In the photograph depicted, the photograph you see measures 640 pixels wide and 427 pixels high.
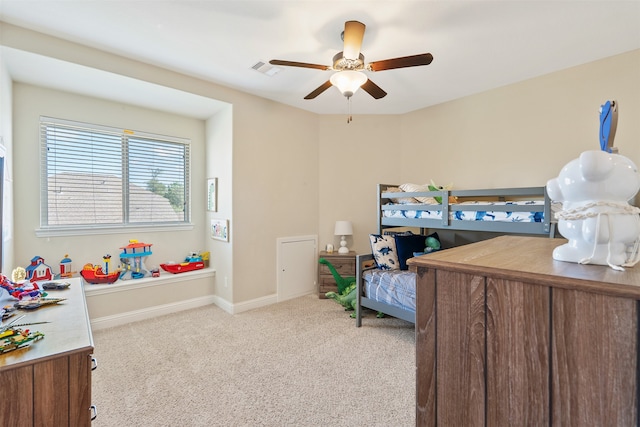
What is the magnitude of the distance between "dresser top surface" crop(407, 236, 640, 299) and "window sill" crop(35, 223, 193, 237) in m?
3.58

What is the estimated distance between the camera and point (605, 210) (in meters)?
0.61

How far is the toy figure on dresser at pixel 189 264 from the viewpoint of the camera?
3482 millimetres

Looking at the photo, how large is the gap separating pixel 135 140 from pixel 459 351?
154 inches

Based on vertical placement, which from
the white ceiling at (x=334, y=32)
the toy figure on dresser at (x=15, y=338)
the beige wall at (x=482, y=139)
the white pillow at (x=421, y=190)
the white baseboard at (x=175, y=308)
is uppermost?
the white ceiling at (x=334, y=32)

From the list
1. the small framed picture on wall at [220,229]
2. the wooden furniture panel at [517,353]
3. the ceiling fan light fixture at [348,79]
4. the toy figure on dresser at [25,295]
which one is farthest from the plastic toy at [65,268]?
the wooden furniture panel at [517,353]

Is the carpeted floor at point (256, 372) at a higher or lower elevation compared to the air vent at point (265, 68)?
lower

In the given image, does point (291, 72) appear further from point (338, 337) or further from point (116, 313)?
point (116, 313)

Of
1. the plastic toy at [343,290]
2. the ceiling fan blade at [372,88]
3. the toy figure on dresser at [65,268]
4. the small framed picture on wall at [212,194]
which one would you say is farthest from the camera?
the small framed picture on wall at [212,194]

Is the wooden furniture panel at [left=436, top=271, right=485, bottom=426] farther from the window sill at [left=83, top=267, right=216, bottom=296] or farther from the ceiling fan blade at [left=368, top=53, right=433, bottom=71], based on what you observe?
the window sill at [left=83, top=267, right=216, bottom=296]

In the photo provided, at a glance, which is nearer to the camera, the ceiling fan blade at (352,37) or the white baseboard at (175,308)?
the ceiling fan blade at (352,37)

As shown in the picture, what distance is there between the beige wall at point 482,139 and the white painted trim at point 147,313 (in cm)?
177

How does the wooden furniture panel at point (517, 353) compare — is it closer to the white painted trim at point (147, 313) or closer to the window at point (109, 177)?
the white painted trim at point (147, 313)

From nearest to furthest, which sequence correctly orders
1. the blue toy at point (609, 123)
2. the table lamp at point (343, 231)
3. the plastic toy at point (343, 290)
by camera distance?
1. the blue toy at point (609, 123)
2. the plastic toy at point (343, 290)
3. the table lamp at point (343, 231)

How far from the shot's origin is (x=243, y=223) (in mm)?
3447
